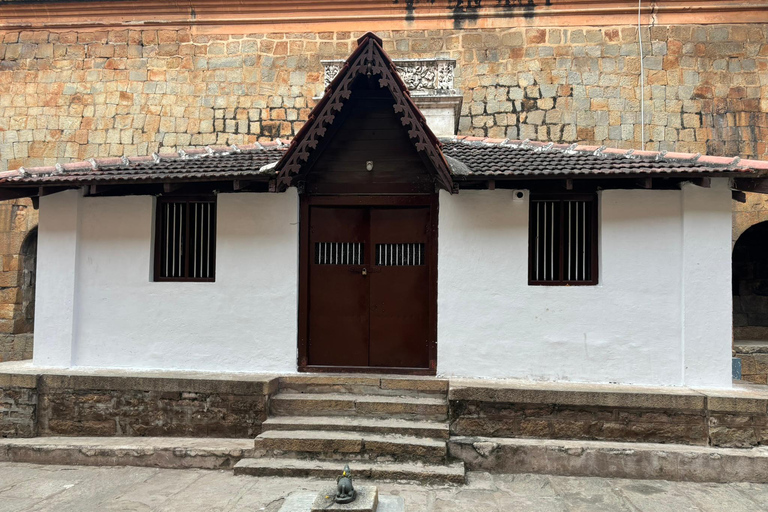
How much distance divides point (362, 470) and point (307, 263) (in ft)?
8.87

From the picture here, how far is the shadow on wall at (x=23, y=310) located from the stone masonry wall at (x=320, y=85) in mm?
2035

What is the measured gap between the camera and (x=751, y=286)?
34.2ft

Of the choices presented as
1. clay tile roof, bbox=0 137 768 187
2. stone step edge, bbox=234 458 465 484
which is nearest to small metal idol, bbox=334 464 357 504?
stone step edge, bbox=234 458 465 484

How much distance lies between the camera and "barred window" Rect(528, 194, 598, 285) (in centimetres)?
616

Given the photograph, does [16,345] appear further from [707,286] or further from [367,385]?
[707,286]

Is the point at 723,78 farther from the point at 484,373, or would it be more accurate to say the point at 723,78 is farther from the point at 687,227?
the point at 484,373

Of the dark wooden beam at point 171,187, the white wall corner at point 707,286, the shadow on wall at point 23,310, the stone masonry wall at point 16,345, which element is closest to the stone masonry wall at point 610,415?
the white wall corner at point 707,286

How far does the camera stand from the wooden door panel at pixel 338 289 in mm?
6438

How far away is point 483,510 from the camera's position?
172 inches

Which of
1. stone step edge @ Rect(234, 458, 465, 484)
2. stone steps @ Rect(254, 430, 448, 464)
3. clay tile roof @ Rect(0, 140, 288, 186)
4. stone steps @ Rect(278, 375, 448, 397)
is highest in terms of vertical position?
clay tile roof @ Rect(0, 140, 288, 186)

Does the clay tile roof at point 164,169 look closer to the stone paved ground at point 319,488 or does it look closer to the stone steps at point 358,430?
the stone steps at point 358,430

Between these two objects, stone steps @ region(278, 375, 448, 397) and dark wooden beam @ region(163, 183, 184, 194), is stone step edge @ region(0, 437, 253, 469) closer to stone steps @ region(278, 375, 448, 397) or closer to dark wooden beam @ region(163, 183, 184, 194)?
stone steps @ region(278, 375, 448, 397)

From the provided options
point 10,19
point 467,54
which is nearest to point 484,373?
point 467,54

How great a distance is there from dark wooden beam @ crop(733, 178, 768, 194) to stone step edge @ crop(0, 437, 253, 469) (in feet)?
21.6
